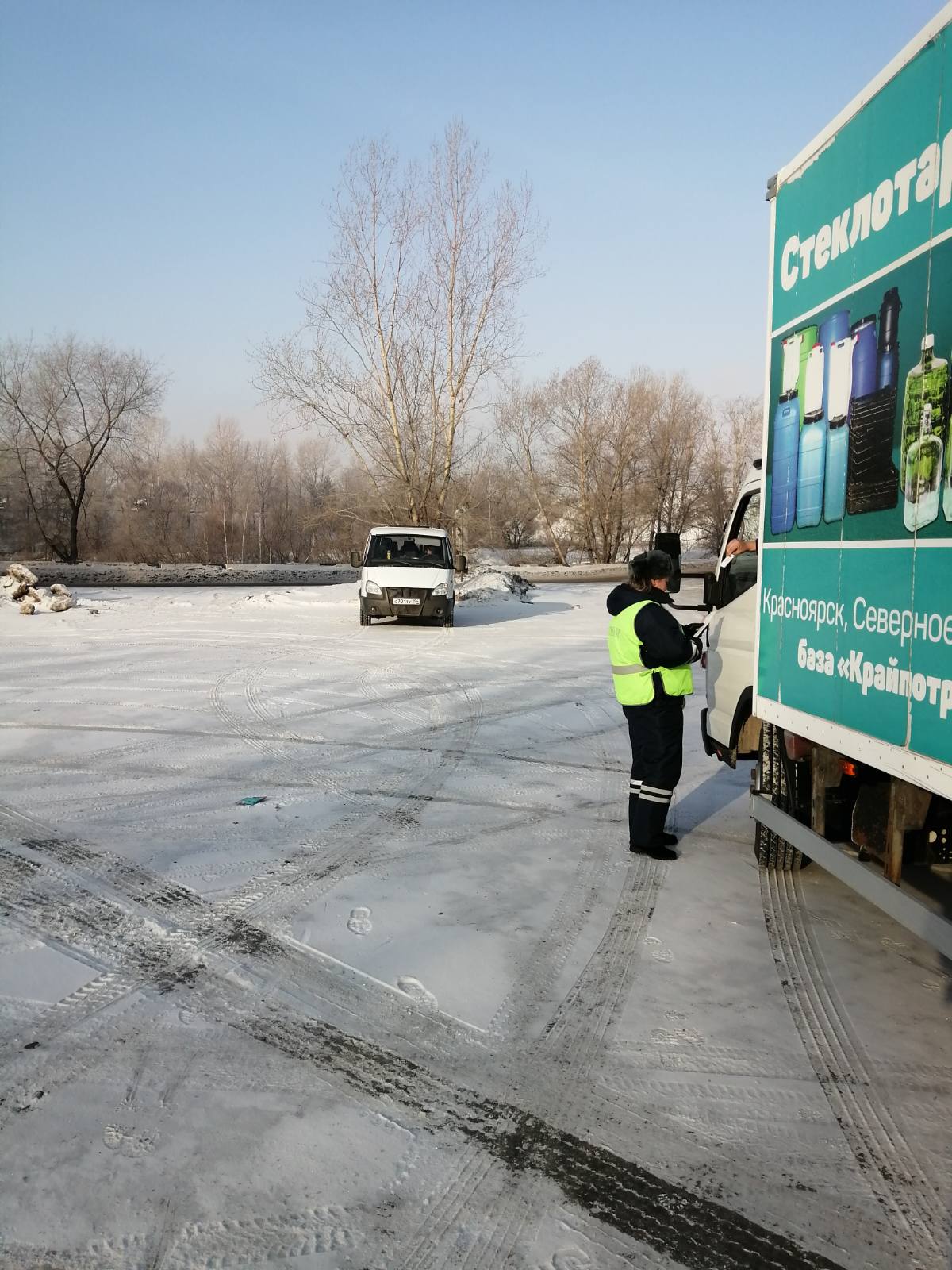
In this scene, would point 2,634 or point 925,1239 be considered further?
point 2,634

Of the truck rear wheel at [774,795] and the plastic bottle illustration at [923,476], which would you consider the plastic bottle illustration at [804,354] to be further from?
the truck rear wheel at [774,795]

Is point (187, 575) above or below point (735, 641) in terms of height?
below

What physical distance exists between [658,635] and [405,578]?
13371 millimetres

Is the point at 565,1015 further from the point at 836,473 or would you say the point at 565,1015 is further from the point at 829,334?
the point at 829,334

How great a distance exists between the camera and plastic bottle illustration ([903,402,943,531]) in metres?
2.98

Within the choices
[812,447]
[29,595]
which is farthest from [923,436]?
[29,595]

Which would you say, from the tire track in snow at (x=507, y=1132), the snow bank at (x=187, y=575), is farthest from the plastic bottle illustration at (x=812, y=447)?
the snow bank at (x=187, y=575)

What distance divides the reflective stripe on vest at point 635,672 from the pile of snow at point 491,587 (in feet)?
68.1

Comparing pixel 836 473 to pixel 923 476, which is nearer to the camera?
pixel 923 476

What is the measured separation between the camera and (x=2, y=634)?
1689 cm

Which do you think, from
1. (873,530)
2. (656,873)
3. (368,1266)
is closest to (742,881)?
(656,873)

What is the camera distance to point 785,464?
4.37 metres

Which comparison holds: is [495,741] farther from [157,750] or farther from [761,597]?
[761,597]

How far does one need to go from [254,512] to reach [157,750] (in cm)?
6468
